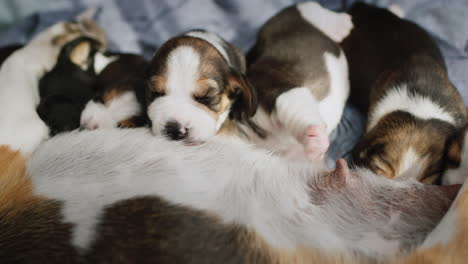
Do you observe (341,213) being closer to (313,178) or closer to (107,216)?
(313,178)

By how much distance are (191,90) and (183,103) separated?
7cm

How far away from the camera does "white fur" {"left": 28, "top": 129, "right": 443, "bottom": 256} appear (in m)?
1.24

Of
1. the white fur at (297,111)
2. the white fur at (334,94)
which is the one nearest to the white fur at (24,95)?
the white fur at (297,111)

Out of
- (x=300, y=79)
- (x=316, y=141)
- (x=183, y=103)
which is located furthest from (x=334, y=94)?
(x=183, y=103)

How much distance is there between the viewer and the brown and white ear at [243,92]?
Result: 5.65 ft

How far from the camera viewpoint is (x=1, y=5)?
2660 millimetres

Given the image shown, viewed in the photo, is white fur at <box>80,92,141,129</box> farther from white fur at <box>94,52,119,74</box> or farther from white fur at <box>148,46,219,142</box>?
white fur at <box>94,52,119,74</box>

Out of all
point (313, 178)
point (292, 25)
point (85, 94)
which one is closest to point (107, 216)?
point (313, 178)

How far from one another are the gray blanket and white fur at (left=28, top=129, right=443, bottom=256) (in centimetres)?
132

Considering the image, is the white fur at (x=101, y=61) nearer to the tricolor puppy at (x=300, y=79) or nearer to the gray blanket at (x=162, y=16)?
the gray blanket at (x=162, y=16)

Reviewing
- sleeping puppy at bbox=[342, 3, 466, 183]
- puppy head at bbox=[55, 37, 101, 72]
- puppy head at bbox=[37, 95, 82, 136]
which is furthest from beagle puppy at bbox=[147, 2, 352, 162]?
puppy head at bbox=[55, 37, 101, 72]

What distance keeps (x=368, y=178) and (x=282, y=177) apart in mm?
318

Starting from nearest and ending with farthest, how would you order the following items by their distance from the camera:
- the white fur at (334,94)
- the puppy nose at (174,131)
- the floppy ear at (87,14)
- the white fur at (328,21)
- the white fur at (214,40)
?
the puppy nose at (174,131), the white fur at (214,40), the white fur at (334,94), the white fur at (328,21), the floppy ear at (87,14)

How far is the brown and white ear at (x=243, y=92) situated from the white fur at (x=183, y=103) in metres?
0.18
